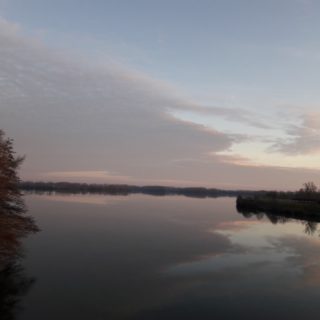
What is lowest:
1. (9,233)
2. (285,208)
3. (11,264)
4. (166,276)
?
(166,276)

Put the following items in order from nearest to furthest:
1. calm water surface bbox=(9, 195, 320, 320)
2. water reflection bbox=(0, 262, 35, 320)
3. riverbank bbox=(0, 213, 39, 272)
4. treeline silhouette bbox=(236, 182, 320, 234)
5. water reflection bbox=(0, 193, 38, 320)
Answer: water reflection bbox=(0, 262, 35, 320), calm water surface bbox=(9, 195, 320, 320), water reflection bbox=(0, 193, 38, 320), riverbank bbox=(0, 213, 39, 272), treeline silhouette bbox=(236, 182, 320, 234)

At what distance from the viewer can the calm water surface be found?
17.3 m

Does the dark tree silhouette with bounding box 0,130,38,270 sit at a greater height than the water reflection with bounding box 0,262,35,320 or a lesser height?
greater

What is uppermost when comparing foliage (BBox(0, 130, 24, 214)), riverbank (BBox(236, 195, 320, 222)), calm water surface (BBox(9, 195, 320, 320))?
foliage (BBox(0, 130, 24, 214))

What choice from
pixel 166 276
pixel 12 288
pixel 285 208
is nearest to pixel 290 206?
pixel 285 208

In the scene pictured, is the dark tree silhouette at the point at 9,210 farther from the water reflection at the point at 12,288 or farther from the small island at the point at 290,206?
the small island at the point at 290,206

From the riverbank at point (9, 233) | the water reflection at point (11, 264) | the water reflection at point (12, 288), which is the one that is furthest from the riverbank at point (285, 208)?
the water reflection at point (12, 288)

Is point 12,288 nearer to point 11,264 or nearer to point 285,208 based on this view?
point 11,264

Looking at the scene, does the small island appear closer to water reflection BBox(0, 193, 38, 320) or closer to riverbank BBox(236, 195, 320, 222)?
riverbank BBox(236, 195, 320, 222)

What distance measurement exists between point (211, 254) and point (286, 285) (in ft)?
29.8

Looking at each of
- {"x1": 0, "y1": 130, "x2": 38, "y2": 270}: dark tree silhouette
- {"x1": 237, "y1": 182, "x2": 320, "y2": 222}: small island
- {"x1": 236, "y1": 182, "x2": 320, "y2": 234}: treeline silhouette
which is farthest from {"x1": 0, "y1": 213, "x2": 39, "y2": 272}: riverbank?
{"x1": 237, "y1": 182, "x2": 320, "y2": 222}: small island

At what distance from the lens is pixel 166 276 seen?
23.2 meters

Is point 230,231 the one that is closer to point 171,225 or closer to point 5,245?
point 171,225

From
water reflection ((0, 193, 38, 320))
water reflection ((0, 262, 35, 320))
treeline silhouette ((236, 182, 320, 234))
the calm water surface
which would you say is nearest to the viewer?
water reflection ((0, 262, 35, 320))
